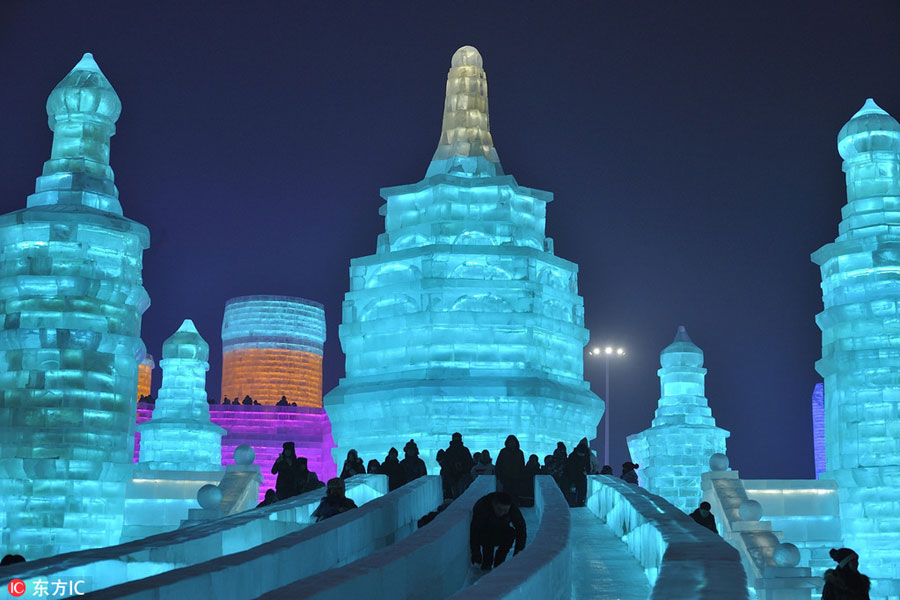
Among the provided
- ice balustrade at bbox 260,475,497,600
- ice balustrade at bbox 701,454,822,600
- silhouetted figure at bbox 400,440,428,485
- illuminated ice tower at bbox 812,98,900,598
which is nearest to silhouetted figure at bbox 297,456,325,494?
silhouetted figure at bbox 400,440,428,485

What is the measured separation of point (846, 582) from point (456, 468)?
11.8m

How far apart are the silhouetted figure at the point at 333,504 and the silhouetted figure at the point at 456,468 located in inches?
306

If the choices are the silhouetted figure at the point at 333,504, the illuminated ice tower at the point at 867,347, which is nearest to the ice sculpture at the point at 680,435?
the illuminated ice tower at the point at 867,347

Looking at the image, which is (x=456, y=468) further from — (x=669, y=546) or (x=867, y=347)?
(x=669, y=546)

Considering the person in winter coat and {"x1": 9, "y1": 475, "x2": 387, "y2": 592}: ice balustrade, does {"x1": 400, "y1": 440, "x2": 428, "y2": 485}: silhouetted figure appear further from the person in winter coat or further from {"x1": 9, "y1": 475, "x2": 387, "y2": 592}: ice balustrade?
{"x1": 9, "y1": 475, "x2": 387, "y2": 592}: ice balustrade

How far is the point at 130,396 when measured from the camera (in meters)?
32.4

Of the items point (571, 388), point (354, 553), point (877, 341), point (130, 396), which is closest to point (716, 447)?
point (571, 388)

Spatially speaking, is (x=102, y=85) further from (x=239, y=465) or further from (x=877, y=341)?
(x=877, y=341)

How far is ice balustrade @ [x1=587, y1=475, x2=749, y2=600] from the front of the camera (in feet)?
26.4

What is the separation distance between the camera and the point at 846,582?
14.4 meters

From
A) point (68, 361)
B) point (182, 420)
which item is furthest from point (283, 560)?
point (182, 420)

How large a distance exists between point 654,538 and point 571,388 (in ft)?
84.0

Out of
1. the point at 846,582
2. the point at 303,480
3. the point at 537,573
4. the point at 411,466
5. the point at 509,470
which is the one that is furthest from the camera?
the point at 411,466

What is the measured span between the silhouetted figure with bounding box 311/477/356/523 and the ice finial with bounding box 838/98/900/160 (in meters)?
22.6
